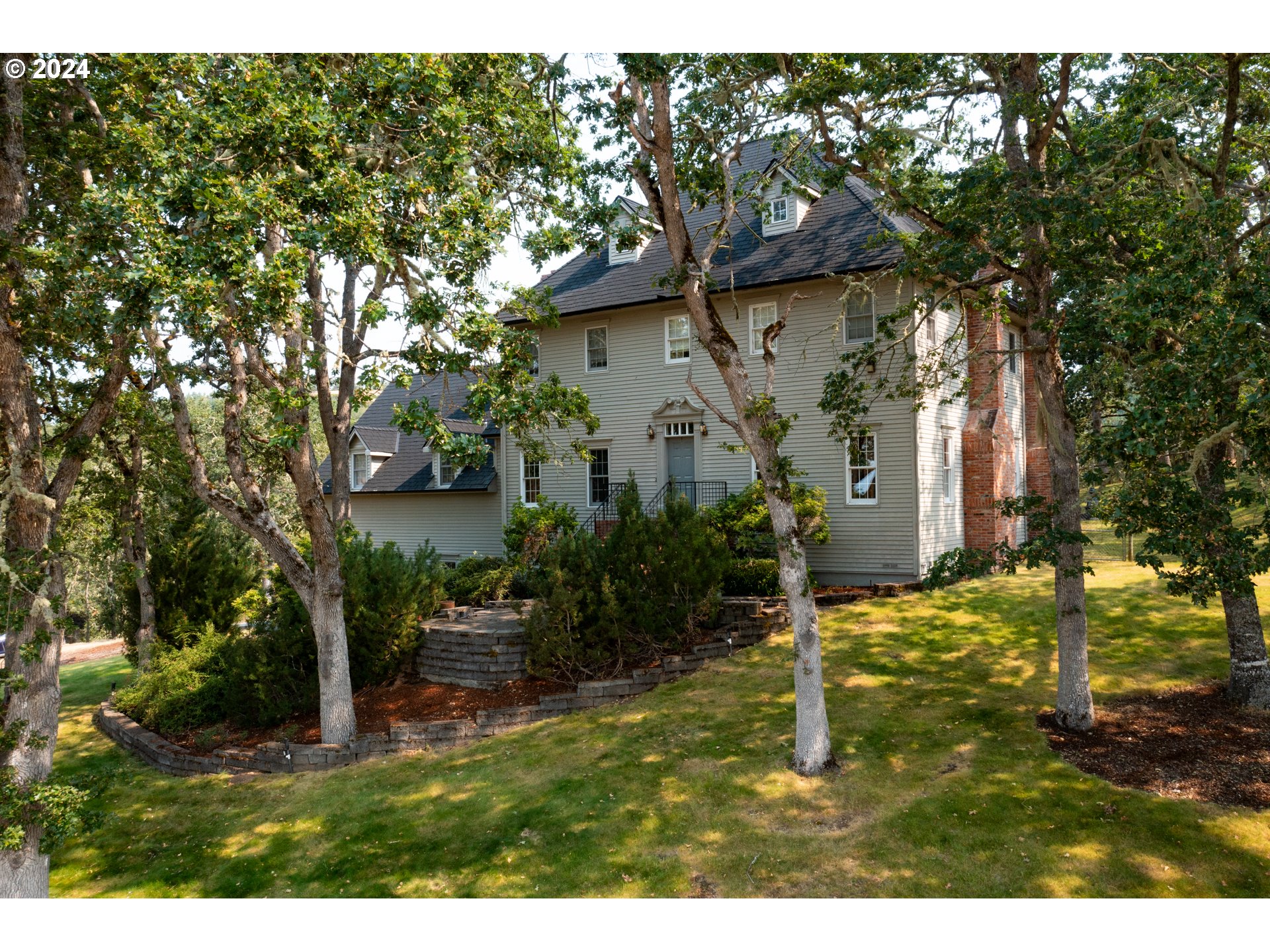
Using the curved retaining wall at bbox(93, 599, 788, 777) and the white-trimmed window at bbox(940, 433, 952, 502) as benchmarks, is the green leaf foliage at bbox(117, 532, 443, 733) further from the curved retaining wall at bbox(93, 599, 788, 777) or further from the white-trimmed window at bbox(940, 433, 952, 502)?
the white-trimmed window at bbox(940, 433, 952, 502)

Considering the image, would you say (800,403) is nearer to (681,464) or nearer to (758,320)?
(758,320)

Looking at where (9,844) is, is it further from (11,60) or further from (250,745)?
(11,60)

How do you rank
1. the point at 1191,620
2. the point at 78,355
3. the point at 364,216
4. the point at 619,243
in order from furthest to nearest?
the point at 1191,620 → the point at 619,243 → the point at 78,355 → the point at 364,216

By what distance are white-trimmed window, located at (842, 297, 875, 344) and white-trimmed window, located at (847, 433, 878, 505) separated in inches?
84.8

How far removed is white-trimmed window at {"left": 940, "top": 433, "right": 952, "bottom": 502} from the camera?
1672cm

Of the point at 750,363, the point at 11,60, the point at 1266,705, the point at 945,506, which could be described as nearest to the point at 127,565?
the point at 11,60

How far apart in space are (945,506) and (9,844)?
16.2 metres

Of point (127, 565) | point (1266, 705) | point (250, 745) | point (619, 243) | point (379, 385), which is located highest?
point (619, 243)

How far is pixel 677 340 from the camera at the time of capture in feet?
60.3

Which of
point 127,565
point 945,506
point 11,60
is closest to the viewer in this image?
point 11,60

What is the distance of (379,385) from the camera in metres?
8.14

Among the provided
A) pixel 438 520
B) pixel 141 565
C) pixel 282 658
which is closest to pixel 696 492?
pixel 438 520

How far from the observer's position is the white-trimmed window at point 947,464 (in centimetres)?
1672

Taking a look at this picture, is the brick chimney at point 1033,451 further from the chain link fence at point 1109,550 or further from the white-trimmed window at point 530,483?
the white-trimmed window at point 530,483
